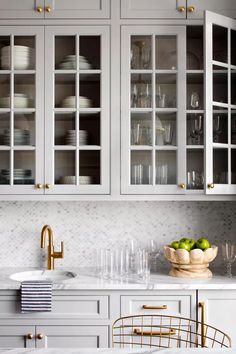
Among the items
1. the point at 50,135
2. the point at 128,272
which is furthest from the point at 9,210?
the point at 128,272

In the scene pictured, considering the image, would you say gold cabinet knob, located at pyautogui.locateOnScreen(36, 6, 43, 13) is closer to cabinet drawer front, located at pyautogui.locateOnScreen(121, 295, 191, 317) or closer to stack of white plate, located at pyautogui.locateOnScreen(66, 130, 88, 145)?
stack of white plate, located at pyautogui.locateOnScreen(66, 130, 88, 145)

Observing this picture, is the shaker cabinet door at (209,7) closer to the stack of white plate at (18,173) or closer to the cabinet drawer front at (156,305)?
the stack of white plate at (18,173)

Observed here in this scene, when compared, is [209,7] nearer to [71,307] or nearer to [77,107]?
[77,107]

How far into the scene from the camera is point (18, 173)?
2.80m

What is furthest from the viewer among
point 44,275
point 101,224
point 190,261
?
point 101,224

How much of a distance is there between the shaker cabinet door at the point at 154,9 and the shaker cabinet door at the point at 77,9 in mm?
113

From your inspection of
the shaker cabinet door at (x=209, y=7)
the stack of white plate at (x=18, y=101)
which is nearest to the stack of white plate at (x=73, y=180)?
the stack of white plate at (x=18, y=101)

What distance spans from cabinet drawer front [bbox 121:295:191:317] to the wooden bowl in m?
0.19

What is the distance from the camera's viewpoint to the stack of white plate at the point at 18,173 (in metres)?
2.79

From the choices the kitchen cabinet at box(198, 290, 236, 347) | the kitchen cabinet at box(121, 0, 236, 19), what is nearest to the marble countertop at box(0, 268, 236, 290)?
the kitchen cabinet at box(198, 290, 236, 347)

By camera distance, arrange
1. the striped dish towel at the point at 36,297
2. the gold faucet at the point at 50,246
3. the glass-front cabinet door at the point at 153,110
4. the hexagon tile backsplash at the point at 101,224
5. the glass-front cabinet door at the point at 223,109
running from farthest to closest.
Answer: the hexagon tile backsplash at the point at 101,224, the gold faucet at the point at 50,246, the glass-front cabinet door at the point at 153,110, the glass-front cabinet door at the point at 223,109, the striped dish towel at the point at 36,297

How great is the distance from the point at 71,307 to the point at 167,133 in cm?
114

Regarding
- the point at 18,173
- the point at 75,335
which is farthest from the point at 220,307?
the point at 18,173

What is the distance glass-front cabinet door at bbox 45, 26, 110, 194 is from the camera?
2.79 meters
